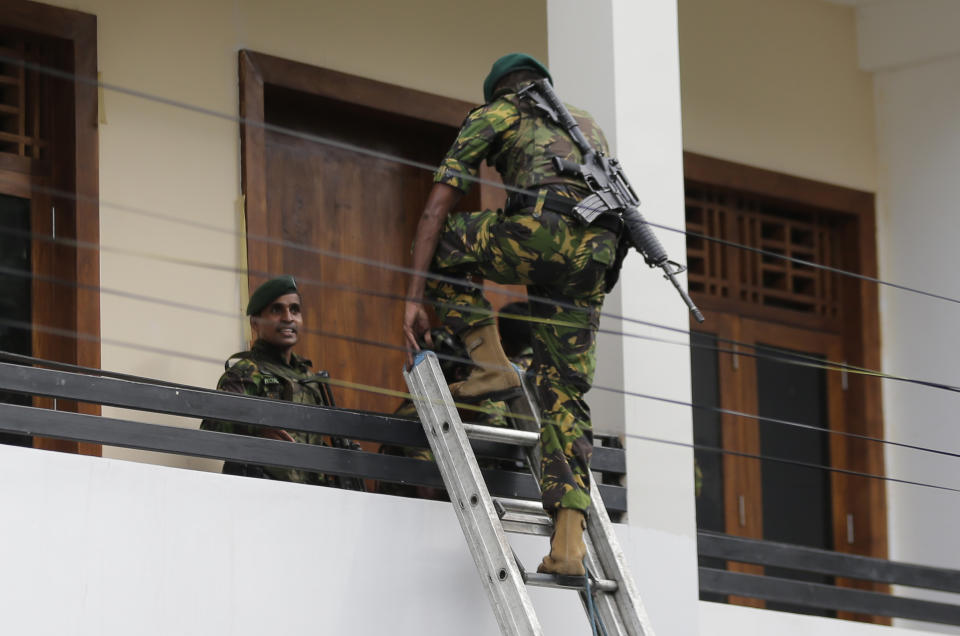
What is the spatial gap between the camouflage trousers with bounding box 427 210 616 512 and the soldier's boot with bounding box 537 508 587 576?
8 centimetres

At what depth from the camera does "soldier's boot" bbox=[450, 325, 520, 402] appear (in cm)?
564

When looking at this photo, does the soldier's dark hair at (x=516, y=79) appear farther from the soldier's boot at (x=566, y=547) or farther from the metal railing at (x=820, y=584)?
the metal railing at (x=820, y=584)

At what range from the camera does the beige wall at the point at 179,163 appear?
6.75m

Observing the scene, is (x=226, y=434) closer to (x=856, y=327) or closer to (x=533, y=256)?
(x=533, y=256)

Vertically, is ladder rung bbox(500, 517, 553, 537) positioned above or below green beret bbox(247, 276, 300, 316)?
below

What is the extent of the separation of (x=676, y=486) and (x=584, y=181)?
52.2 inches

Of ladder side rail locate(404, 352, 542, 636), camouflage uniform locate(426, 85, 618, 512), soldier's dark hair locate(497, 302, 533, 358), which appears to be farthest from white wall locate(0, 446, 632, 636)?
soldier's dark hair locate(497, 302, 533, 358)

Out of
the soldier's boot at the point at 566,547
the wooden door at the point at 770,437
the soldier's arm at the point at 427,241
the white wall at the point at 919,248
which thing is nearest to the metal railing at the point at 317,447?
the soldier's arm at the point at 427,241

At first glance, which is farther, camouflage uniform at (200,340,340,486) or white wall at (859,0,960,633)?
white wall at (859,0,960,633)

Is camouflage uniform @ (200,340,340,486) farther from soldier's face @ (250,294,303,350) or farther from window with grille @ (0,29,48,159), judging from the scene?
window with grille @ (0,29,48,159)

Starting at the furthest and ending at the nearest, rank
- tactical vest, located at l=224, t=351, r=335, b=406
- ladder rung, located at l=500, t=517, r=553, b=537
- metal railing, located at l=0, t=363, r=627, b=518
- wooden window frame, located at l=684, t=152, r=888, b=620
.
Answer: wooden window frame, located at l=684, t=152, r=888, b=620 < tactical vest, located at l=224, t=351, r=335, b=406 < ladder rung, located at l=500, t=517, r=553, b=537 < metal railing, located at l=0, t=363, r=627, b=518

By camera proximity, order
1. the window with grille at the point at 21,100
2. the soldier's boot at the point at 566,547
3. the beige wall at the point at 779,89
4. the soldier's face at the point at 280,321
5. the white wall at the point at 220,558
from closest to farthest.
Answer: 1. the white wall at the point at 220,558
2. the soldier's boot at the point at 566,547
3. the soldier's face at the point at 280,321
4. the window with grille at the point at 21,100
5. the beige wall at the point at 779,89

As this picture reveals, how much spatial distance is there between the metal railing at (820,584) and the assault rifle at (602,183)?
3.76ft

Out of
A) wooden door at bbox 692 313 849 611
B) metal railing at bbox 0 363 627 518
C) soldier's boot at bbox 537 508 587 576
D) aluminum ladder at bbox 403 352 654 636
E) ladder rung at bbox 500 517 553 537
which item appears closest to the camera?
metal railing at bbox 0 363 627 518
